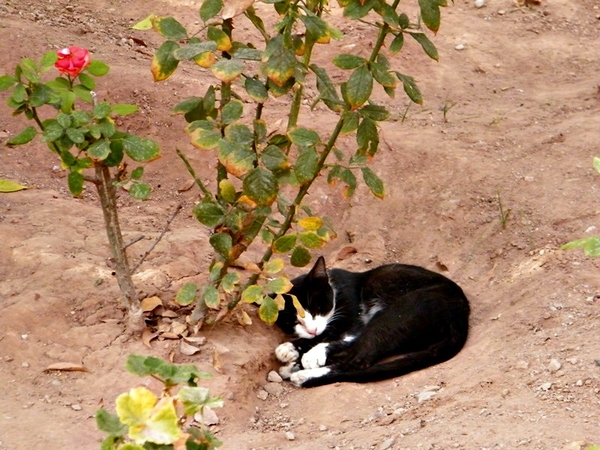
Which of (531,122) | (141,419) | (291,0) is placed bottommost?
(531,122)

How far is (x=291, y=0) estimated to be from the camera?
9.70 ft

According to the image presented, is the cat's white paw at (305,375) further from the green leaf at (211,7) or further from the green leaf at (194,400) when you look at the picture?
the green leaf at (194,400)

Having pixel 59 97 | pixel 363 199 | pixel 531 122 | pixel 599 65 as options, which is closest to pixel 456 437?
pixel 59 97

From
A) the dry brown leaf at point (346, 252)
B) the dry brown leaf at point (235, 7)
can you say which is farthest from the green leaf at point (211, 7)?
the dry brown leaf at point (346, 252)

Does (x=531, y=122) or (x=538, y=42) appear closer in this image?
(x=531, y=122)

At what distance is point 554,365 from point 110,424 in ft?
→ 6.72

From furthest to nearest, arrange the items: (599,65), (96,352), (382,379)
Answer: (599,65), (382,379), (96,352)

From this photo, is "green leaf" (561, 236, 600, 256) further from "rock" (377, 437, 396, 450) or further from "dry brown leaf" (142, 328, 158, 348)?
"dry brown leaf" (142, 328, 158, 348)

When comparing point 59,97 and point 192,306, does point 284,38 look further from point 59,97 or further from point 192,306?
point 192,306

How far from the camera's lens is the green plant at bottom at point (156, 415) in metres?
1.57

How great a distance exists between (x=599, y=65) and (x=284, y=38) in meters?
4.12

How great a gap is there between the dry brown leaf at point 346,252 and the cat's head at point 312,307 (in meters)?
0.39

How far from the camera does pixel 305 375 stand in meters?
3.95

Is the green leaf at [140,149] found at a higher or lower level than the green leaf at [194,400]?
lower
